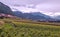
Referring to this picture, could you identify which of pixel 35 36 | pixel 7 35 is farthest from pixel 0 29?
pixel 35 36

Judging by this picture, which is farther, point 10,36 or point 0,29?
point 0,29

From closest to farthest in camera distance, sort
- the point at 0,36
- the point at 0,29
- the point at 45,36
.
Answer: the point at 0,36 < the point at 0,29 < the point at 45,36

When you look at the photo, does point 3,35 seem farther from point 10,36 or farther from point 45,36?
point 45,36

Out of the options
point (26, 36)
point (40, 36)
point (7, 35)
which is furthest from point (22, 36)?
point (40, 36)

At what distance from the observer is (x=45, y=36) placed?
23.0 metres

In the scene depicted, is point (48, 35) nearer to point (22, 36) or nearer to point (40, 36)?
point (40, 36)

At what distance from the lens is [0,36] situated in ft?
59.3

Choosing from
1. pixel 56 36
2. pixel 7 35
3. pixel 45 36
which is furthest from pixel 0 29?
pixel 56 36

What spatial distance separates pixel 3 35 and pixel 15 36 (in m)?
1.33

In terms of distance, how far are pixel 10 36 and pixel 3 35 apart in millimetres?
721

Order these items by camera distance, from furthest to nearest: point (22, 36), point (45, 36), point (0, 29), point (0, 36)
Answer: point (45, 36)
point (0, 29)
point (22, 36)
point (0, 36)

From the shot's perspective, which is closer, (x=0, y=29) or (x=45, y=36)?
(x=0, y=29)

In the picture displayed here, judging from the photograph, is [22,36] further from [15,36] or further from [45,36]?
[45,36]

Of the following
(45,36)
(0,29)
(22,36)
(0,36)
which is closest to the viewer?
(0,36)
